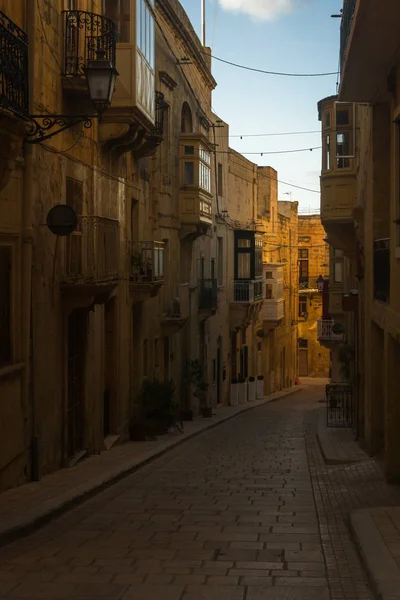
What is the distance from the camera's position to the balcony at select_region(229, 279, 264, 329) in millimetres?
37188

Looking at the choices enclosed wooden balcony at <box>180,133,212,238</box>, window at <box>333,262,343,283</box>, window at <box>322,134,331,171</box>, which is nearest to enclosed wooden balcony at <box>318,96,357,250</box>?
window at <box>322,134,331,171</box>

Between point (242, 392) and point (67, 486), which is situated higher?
point (67, 486)

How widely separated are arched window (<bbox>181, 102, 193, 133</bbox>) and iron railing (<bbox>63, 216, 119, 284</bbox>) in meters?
14.3

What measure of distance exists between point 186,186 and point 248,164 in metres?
18.2

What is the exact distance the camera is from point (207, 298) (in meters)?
30.0

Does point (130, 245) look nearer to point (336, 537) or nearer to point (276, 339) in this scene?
point (336, 537)

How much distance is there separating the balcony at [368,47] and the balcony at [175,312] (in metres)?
10.3

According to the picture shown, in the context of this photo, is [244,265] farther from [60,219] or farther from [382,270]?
[60,219]

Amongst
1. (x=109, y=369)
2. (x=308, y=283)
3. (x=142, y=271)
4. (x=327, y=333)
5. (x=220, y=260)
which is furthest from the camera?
(x=308, y=283)

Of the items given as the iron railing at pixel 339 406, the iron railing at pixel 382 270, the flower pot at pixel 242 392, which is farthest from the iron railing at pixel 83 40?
the flower pot at pixel 242 392

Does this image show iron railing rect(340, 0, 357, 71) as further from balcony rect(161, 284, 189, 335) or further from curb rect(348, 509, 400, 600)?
balcony rect(161, 284, 189, 335)

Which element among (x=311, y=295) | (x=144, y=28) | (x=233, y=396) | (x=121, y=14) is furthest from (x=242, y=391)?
(x=311, y=295)

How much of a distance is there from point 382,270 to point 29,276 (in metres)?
5.24

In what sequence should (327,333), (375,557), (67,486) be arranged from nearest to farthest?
(375,557) < (67,486) < (327,333)
